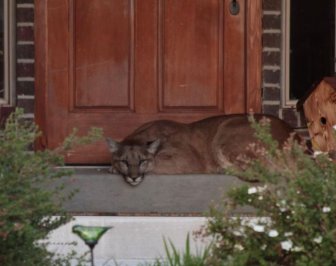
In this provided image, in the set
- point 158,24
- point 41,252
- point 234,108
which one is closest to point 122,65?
point 158,24

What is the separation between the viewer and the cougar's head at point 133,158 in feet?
22.9

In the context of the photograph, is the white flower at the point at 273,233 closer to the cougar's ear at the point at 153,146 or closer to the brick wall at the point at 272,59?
the cougar's ear at the point at 153,146

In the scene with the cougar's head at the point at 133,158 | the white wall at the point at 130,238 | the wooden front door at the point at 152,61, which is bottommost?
the white wall at the point at 130,238

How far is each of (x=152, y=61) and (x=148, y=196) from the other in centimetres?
110

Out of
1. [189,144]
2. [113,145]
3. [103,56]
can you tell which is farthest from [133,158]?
[103,56]

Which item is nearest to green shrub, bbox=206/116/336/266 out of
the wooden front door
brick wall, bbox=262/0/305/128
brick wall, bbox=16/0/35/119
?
the wooden front door

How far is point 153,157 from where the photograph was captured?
725 centimetres

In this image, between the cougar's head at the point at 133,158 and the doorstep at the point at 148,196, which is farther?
the cougar's head at the point at 133,158

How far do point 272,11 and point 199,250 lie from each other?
93.8 inches

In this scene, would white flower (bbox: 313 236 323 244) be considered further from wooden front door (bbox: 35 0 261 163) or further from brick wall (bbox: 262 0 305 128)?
brick wall (bbox: 262 0 305 128)

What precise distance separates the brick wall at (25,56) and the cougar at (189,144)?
102cm

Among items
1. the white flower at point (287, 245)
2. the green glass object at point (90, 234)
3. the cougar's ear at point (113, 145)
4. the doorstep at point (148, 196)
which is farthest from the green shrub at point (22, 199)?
the cougar's ear at point (113, 145)

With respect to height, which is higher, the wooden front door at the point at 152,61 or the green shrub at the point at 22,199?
the wooden front door at the point at 152,61

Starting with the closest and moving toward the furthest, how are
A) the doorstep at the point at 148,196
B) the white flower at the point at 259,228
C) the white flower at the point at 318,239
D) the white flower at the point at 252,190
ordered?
1. the white flower at the point at 318,239
2. the white flower at the point at 259,228
3. the white flower at the point at 252,190
4. the doorstep at the point at 148,196
